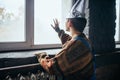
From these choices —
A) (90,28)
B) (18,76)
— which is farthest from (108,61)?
(18,76)

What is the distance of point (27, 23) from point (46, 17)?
27 centimetres

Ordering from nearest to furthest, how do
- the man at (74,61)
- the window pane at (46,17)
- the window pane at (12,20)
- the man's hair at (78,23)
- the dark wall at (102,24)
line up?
the man at (74,61) < the man's hair at (78,23) < the window pane at (12,20) < the window pane at (46,17) < the dark wall at (102,24)

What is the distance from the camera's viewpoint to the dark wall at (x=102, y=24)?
84.5 inches

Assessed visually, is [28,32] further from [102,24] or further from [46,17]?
[102,24]

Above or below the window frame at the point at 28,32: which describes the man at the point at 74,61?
below

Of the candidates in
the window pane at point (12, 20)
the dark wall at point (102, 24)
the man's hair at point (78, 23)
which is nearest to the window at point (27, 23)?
the window pane at point (12, 20)

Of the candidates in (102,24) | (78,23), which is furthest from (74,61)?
(102,24)

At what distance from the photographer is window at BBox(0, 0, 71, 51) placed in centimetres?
168

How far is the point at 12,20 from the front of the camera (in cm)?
173

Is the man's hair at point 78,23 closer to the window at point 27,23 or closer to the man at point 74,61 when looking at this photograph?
the man at point 74,61

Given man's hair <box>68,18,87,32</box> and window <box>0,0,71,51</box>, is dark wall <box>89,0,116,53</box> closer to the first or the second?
window <box>0,0,71,51</box>

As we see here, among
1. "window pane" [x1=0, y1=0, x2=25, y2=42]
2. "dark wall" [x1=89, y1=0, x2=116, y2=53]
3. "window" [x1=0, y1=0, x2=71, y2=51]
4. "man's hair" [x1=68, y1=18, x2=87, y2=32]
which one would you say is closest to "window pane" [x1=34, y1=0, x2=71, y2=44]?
"window" [x1=0, y1=0, x2=71, y2=51]

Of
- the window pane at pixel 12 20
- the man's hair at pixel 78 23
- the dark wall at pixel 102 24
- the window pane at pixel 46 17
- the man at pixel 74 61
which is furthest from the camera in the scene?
the dark wall at pixel 102 24

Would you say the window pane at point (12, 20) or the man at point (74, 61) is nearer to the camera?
the man at point (74, 61)
